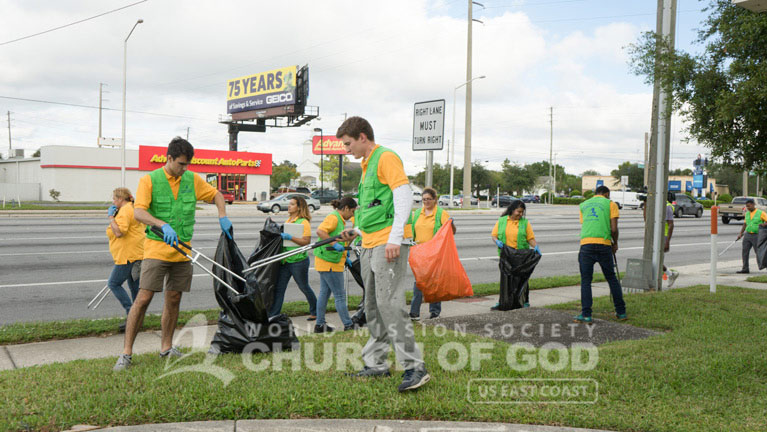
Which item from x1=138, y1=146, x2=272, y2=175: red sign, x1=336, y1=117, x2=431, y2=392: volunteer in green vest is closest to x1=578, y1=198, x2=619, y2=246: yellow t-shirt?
x1=336, y1=117, x2=431, y2=392: volunteer in green vest

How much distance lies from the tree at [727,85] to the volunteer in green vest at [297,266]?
4699mm

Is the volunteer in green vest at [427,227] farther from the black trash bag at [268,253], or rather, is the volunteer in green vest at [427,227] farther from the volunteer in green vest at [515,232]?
the black trash bag at [268,253]

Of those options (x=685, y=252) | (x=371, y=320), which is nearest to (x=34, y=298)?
(x=371, y=320)

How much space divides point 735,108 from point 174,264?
5.73 metres

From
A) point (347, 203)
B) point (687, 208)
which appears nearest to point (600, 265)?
point (347, 203)

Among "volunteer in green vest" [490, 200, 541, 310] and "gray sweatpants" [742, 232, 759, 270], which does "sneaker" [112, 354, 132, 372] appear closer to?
"volunteer in green vest" [490, 200, 541, 310]

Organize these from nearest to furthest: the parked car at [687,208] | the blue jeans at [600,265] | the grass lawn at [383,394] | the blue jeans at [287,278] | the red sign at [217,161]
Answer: the grass lawn at [383,394] → the blue jeans at [287,278] → the blue jeans at [600,265] → the parked car at [687,208] → the red sign at [217,161]

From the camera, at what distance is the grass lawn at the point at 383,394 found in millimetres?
3662

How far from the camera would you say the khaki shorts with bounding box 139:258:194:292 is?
467 cm

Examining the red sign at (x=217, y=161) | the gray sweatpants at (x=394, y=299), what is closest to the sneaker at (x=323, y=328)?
the gray sweatpants at (x=394, y=299)

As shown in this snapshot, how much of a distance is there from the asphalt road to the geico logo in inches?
1571

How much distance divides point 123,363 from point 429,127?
27.5 ft

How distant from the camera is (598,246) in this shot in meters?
7.08

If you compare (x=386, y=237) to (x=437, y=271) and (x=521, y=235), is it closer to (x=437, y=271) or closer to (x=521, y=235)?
(x=437, y=271)
